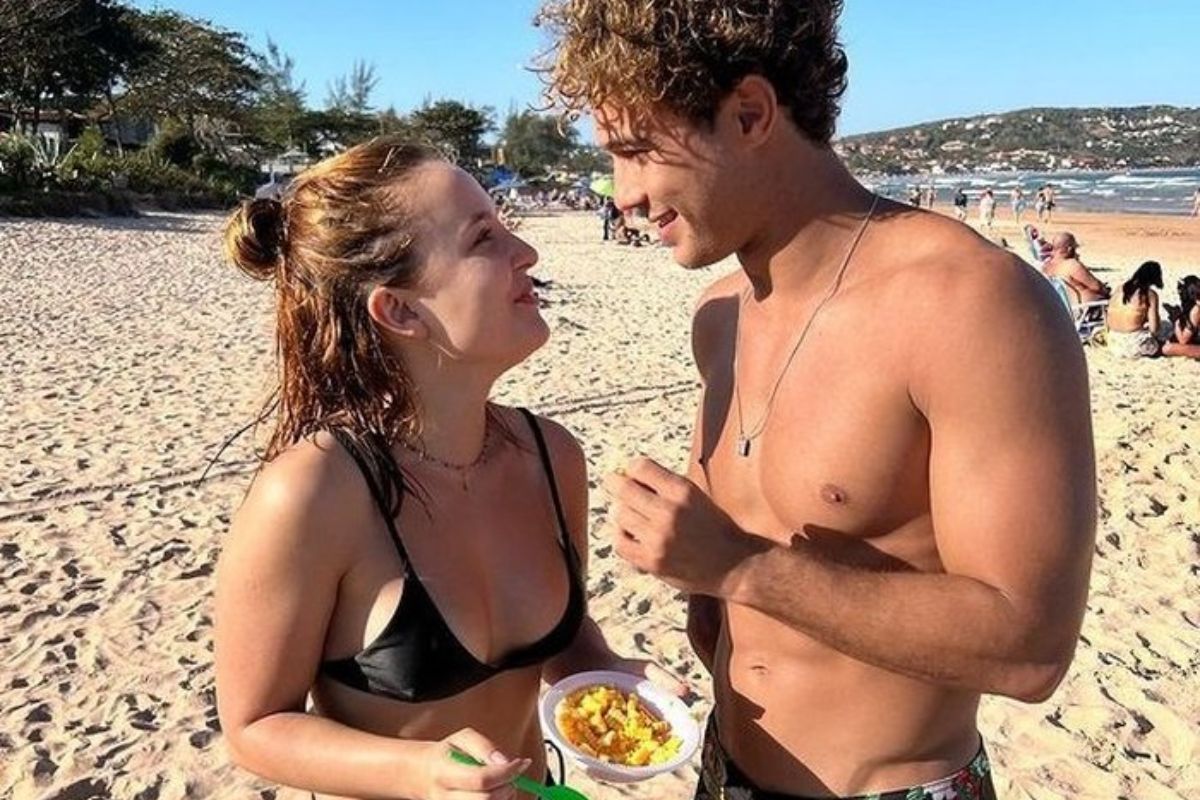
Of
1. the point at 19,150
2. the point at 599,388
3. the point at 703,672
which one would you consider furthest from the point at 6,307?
the point at 19,150

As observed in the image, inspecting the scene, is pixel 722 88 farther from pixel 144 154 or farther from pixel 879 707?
pixel 144 154

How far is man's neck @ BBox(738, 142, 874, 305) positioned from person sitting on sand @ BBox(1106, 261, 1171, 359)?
1140 centimetres

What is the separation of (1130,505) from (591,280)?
583 inches

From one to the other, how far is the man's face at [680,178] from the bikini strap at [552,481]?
48 centimetres

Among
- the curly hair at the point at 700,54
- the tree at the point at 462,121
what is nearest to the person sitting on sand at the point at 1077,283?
the curly hair at the point at 700,54

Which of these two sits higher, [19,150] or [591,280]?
[19,150]

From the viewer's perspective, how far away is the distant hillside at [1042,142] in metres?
138

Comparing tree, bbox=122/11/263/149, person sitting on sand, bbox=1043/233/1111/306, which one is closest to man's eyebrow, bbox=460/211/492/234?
person sitting on sand, bbox=1043/233/1111/306

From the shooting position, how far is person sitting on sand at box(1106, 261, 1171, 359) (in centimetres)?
1166

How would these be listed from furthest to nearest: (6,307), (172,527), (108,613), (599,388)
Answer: (6,307) → (599,388) → (172,527) → (108,613)

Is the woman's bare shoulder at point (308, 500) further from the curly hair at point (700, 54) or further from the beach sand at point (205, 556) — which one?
the beach sand at point (205, 556)

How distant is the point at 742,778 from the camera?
1874 millimetres

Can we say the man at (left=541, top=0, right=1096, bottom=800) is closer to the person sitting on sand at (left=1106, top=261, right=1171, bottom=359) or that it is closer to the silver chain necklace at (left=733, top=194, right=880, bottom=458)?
the silver chain necklace at (left=733, top=194, right=880, bottom=458)

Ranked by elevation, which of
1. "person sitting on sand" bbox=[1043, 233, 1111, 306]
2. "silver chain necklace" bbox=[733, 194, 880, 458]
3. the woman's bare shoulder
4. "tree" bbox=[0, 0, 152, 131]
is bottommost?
"person sitting on sand" bbox=[1043, 233, 1111, 306]
